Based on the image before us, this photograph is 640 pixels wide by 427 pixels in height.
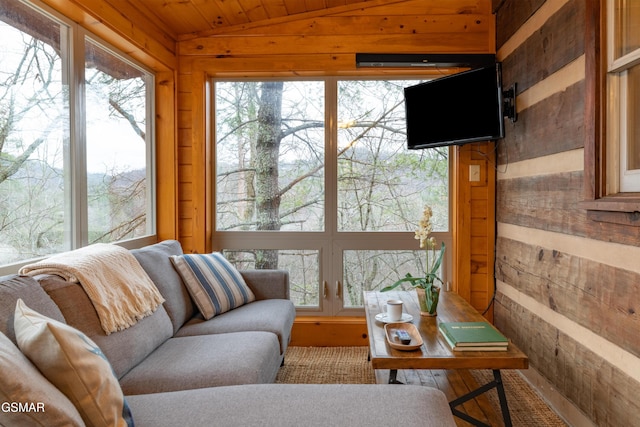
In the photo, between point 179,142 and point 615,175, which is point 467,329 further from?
point 179,142

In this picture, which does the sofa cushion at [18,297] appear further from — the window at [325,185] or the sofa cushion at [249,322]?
the window at [325,185]

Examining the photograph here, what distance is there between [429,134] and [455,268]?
1.07 m

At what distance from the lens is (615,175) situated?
1.70 meters

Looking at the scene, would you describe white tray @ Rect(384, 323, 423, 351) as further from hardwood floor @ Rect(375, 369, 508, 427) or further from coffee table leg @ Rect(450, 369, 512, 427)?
hardwood floor @ Rect(375, 369, 508, 427)

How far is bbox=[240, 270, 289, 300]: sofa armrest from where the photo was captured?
2.68 m

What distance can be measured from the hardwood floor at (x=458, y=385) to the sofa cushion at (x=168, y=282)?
1180mm

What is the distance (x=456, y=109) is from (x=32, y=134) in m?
2.51

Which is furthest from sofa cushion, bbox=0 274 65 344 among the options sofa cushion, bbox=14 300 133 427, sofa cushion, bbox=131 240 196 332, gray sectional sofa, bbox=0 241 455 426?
sofa cushion, bbox=131 240 196 332

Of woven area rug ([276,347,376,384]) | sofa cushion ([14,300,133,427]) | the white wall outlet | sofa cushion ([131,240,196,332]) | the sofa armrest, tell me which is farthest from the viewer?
the white wall outlet

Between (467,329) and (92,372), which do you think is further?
(467,329)

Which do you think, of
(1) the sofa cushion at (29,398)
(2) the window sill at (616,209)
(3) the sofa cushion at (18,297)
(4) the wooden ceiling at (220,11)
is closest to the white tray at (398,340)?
(2) the window sill at (616,209)

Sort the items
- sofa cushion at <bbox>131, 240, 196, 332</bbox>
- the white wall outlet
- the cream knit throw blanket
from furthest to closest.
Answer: the white wall outlet
sofa cushion at <bbox>131, 240, 196, 332</bbox>
the cream knit throw blanket

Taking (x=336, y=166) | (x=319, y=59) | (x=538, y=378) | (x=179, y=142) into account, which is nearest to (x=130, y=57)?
(x=179, y=142)

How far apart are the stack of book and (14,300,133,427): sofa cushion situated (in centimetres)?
129
